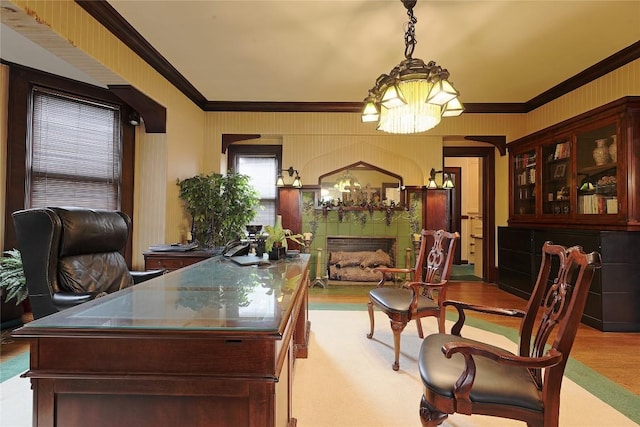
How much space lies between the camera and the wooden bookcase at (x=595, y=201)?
2883mm

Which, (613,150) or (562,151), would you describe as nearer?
(613,150)

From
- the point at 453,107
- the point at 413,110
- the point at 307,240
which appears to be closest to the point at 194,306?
the point at 413,110

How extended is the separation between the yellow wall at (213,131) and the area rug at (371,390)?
7.92 ft

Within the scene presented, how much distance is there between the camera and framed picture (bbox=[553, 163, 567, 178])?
3615 millimetres

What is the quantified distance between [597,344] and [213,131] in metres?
5.29

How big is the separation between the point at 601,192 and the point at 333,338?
321 cm

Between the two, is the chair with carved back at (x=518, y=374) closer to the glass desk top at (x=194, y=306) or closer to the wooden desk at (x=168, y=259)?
the glass desk top at (x=194, y=306)

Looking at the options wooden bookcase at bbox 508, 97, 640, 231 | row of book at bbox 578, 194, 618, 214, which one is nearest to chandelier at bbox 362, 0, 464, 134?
wooden bookcase at bbox 508, 97, 640, 231

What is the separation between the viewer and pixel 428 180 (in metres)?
4.75

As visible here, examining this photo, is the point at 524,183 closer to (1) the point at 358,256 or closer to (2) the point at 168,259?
(1) the point at 358,256

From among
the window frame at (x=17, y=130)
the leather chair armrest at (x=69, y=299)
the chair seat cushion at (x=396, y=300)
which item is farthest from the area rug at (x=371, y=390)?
the window frame at (x=17, y=130)

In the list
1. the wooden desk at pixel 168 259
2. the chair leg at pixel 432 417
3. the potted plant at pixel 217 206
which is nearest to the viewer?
the chair leg at pixel 432 417

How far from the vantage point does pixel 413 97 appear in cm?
212

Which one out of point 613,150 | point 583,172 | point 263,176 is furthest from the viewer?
point 263,176
